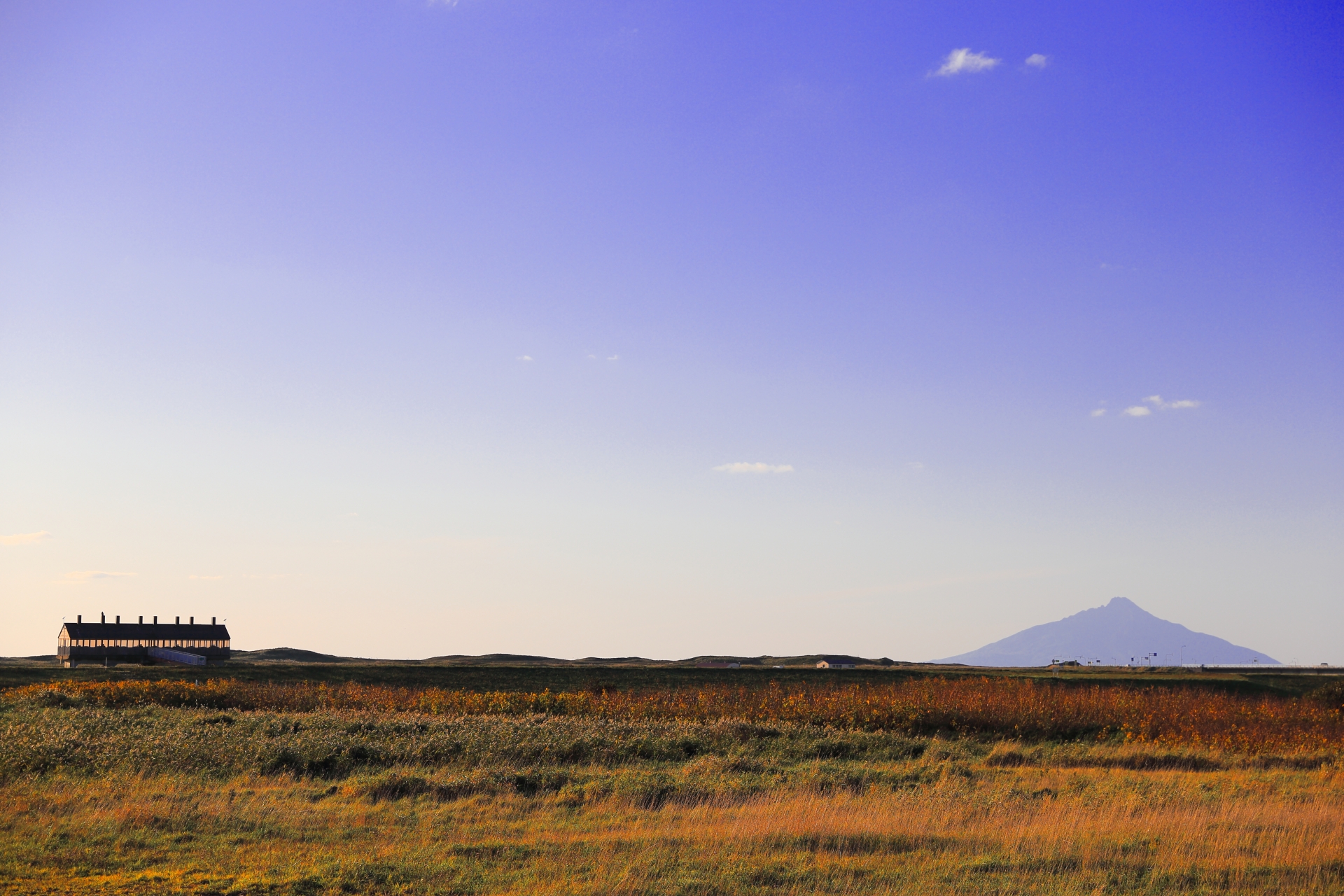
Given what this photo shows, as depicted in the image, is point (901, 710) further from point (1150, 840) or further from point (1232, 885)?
point (1232, 885)

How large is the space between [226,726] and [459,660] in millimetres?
131571

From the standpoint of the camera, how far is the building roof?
123 metres

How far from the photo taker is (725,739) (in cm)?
2752

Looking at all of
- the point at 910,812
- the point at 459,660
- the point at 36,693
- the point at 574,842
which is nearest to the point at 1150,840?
the point at 910,812

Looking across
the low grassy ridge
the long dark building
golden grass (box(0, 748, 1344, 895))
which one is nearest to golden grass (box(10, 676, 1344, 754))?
the low grassy ridge

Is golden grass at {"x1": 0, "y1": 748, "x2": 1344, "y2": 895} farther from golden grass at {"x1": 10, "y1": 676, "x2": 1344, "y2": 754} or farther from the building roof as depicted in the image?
the building roof

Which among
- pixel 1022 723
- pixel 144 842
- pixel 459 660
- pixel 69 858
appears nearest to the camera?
pixel 69 858

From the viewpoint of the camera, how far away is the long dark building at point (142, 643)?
10950cm

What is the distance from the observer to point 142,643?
12475cm

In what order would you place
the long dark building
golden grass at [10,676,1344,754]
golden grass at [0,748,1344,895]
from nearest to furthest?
1. golden grass at [0,748,1344,895]
2. golden grass at [10,676,1344,754]
3. the long dark building

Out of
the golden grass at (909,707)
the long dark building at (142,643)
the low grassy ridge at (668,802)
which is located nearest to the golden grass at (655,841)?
the low grassy ridge at (668,802)

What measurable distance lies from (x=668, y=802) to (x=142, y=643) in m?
127

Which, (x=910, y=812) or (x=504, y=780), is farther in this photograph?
(x=504, y=780)

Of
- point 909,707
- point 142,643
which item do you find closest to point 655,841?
point 909,707
